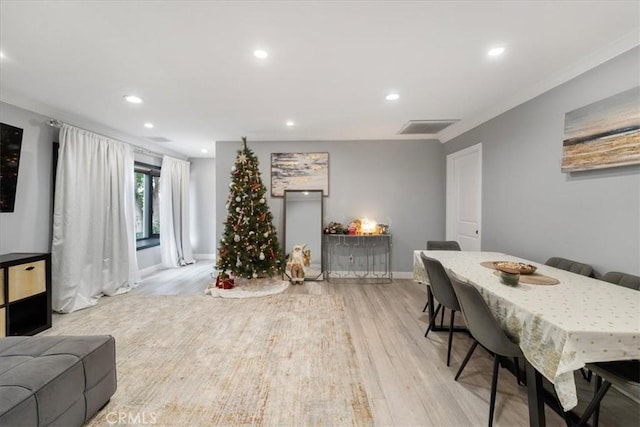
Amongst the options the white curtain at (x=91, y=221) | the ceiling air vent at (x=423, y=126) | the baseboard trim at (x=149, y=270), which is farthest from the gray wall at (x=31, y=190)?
the ceiling air vent at (x=423, y=126)

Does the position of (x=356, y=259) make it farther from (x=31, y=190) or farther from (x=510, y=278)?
(x=31, y=190)

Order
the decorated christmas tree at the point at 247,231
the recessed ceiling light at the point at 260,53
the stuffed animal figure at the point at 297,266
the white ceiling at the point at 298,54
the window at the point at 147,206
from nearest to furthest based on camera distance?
1. the white ceiling at the point at 298,54
2. the recessed ceiling light at the point at 260,53
3. the decorated christmas tree at the point at 247,231
4. the stuffed animal figure at the point at 297,266
5. the window at the point at 147,206

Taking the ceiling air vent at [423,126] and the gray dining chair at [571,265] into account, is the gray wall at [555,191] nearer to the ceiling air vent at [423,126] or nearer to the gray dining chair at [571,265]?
the gray dining chair at [571,265]

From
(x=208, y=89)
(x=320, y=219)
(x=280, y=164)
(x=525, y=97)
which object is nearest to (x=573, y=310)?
(x=525, y=97)

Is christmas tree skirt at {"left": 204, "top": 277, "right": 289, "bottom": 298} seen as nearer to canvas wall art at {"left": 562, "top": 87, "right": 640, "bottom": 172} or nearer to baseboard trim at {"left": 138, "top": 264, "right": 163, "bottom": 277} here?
baseboard trim at {"left": 138, "top": 264, "right": 163, "bottom": 277}

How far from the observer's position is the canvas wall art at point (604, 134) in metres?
1.88

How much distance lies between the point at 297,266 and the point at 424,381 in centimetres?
270

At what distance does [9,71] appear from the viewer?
238 centimetres

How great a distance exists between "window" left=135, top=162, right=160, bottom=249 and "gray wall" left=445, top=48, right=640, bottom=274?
5914 mm

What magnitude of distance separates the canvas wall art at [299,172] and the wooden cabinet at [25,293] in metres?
3.07

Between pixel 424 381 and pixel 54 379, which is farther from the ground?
pixel 54 379

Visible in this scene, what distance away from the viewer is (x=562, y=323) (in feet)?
3.98

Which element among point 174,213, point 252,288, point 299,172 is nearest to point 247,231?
point 252,288

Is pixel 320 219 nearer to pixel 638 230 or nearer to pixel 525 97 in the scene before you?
pixel 525 97
